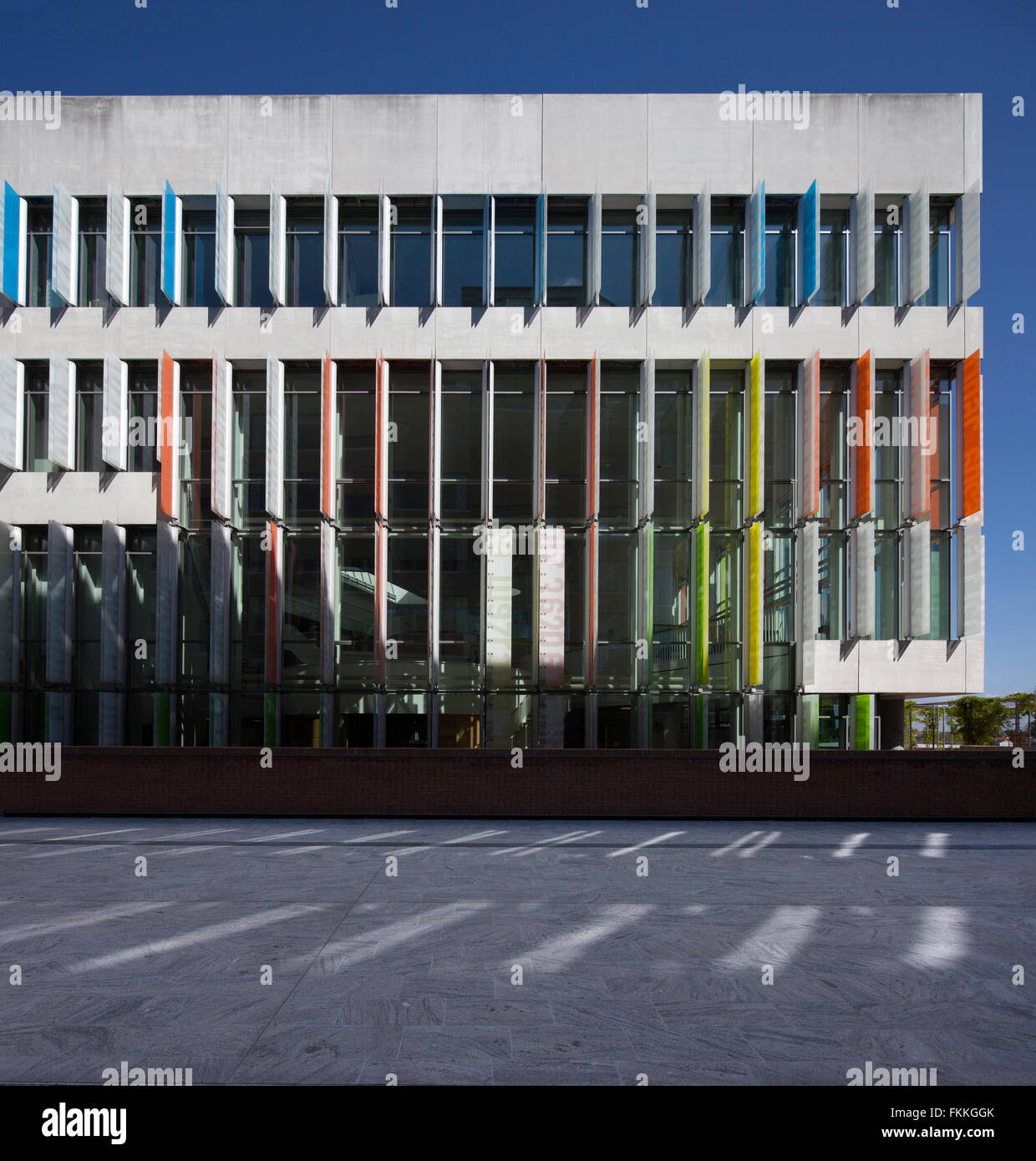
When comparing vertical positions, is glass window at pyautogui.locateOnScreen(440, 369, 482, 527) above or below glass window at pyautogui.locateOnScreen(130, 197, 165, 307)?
below

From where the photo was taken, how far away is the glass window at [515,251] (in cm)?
2066

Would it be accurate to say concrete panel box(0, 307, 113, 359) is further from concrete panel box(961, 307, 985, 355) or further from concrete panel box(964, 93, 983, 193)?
concrete panel box(964, 93, 983, 193)

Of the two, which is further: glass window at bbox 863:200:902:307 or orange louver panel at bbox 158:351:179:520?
glass window at bbox 863:200:902:307

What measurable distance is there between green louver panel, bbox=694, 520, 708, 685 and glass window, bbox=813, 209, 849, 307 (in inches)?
277

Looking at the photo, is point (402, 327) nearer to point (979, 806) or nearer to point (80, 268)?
point (80, 268)

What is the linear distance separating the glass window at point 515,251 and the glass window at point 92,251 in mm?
10244

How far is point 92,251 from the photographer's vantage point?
21281 millimetres

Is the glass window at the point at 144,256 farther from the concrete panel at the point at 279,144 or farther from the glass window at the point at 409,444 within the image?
the glass window at the point at 409,444

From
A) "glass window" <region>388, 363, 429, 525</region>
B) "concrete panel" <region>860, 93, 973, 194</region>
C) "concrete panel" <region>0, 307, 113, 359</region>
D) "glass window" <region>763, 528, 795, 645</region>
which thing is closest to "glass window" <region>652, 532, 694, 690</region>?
"glass window" <region>763, 528, 795, 645</region>

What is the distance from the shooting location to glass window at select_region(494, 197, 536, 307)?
20.7 meters

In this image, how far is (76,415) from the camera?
20.8 meters

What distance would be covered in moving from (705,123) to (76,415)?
17.6 meters

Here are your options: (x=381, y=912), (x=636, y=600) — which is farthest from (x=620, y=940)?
(x=636, y=600)
